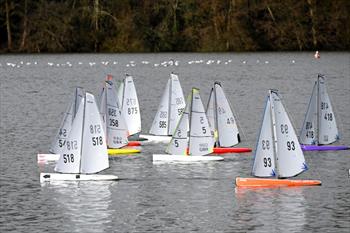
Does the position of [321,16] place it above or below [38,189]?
above

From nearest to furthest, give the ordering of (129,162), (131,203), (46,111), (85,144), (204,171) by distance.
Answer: (131,203), (85,144), (204,171), (129,162), (46,111)

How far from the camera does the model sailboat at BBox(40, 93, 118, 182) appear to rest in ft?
137

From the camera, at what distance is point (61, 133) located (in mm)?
46000

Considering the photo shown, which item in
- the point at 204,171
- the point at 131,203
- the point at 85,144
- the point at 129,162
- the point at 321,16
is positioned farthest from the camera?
the point at 321,16

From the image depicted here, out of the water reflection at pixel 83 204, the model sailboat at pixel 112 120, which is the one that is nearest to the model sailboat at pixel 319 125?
the model sailboat at pixel 112 120

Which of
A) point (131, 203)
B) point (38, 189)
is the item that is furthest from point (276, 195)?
point (38, 189)

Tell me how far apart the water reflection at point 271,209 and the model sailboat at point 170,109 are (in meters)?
12.6

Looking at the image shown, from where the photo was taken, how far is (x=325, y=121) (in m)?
51.5

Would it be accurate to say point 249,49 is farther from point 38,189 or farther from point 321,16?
point 38,189

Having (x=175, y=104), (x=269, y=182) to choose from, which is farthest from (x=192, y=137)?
(x=175, y=104)

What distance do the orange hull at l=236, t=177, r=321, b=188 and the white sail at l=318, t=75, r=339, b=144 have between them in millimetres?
9530

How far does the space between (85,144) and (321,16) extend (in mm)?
117918

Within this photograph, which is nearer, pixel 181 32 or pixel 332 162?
pixel 332 162

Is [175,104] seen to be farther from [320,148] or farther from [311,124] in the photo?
[320,148]
